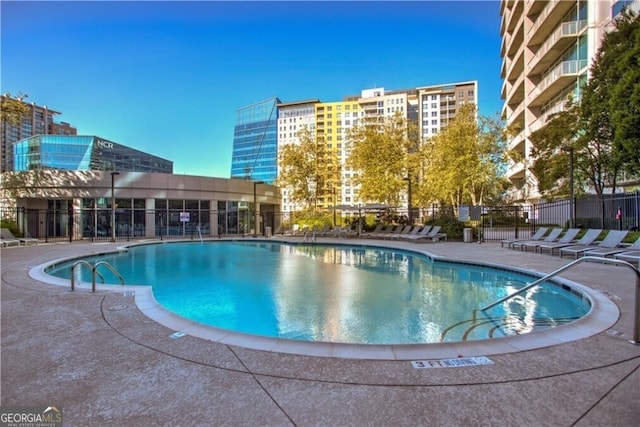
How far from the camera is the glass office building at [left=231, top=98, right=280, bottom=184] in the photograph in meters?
106

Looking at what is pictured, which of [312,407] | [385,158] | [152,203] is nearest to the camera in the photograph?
[312,407]

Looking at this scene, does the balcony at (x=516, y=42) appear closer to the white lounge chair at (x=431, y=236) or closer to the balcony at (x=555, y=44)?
the balcony at (x=555, y=44)

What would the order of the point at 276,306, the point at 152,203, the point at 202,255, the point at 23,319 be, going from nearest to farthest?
the point at 23,319, the point at 276,306, the point at 202,255, the point at 152,203

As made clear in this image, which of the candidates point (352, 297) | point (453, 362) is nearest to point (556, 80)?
point (352, 297)

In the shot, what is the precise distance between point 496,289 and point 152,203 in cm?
2245

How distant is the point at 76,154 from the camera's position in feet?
118

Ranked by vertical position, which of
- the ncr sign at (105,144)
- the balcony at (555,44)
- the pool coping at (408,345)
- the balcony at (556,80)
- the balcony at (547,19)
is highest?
the balcony at (547,19)

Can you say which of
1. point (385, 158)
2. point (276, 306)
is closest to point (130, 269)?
point (276, 306)

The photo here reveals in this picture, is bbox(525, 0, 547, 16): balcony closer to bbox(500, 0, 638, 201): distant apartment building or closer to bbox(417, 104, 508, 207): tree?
bbox(500, 0, 638, 201): distant apartment building

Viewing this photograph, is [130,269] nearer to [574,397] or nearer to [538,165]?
[574,397]

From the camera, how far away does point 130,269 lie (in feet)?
39.0

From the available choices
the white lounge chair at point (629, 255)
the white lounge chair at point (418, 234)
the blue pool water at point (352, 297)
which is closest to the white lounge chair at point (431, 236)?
the white lounge chair at point (418, 234)

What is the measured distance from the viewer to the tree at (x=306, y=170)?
29359 mm

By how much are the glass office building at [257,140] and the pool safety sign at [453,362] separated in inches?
3980
